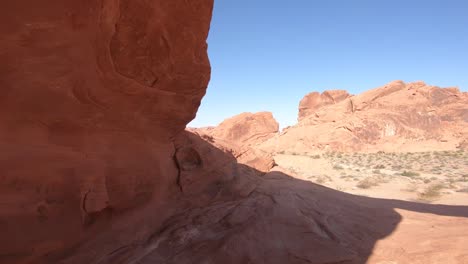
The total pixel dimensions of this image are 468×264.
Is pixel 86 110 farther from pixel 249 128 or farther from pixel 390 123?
pixel 249 128

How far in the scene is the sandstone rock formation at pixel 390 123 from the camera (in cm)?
3388

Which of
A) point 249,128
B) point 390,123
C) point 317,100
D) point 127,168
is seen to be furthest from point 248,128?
point 127,168

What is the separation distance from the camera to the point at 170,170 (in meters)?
4.71

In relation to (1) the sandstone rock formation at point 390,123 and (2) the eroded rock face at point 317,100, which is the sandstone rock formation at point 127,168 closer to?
(1) the sandstone rock formation at point 390,123

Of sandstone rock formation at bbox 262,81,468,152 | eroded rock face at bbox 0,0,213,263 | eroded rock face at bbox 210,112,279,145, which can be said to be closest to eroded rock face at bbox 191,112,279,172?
eroded rock face at bbox 210,112,279,145

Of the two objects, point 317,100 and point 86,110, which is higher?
point 317,100

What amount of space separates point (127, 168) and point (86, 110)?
1.06 metres

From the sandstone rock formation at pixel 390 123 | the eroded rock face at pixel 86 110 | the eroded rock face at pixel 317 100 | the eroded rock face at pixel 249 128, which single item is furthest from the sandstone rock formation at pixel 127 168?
the eroded rock face at pixel 317 100

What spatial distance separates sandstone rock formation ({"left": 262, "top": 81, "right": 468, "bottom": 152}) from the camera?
33875 millimetres

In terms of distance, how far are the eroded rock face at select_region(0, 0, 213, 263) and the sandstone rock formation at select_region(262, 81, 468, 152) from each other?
32.5 metres

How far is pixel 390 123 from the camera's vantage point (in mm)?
36281

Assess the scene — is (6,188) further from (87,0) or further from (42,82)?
(87,0)

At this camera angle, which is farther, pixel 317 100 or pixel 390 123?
pixel 317 100

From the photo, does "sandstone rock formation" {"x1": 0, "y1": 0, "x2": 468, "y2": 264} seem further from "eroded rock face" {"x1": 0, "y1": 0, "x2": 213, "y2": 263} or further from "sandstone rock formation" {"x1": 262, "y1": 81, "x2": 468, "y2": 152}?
"sandstone rock formation" {"x1": 262, "y1": 81, "x2": 468, "y2": 152}
